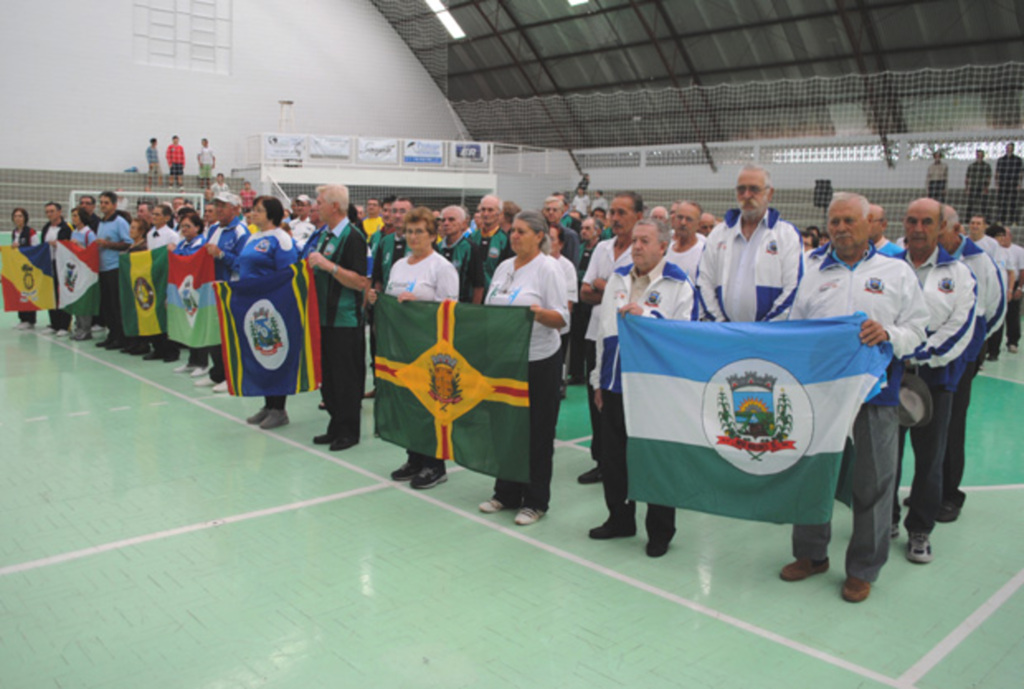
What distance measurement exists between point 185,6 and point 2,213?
26.7 feet

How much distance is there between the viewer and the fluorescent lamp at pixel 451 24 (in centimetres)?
2620

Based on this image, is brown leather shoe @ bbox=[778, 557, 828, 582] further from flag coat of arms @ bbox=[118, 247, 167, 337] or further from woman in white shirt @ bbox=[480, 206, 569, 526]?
flag coat of arms @ bbox=[118, 247, 167, 337]

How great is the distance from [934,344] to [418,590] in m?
2.76

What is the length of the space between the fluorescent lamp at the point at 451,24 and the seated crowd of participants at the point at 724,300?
2223 centimetres

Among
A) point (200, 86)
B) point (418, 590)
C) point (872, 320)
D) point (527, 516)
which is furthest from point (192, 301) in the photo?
point (200, 86)

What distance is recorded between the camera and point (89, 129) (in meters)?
21.8

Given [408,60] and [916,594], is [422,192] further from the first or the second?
[916,594]

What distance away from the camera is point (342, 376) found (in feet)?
18.9

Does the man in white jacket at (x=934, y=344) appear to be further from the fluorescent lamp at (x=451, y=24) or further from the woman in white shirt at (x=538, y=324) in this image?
the fluorescent lamp at (x=451, y=24)

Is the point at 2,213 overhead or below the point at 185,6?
below

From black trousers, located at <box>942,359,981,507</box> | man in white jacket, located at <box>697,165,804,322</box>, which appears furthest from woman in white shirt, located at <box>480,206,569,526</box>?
→ black trousers, located at <box>942,359,981,507</box>

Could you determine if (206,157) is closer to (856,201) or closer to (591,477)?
(591,477)

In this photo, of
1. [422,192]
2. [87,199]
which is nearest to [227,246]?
[87,199]

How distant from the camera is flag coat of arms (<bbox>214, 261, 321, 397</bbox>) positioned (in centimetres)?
589
